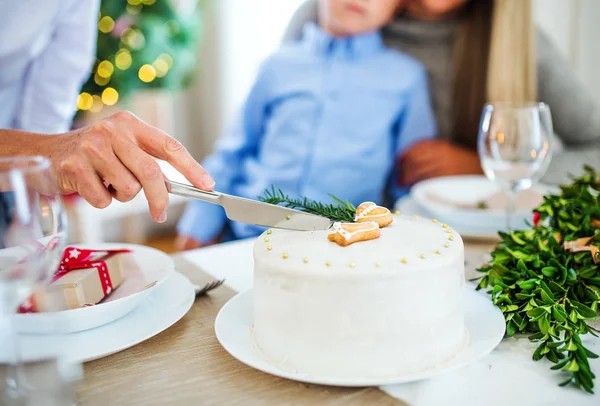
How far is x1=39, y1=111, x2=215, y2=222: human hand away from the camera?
2.49ft

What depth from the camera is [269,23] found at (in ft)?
10.1

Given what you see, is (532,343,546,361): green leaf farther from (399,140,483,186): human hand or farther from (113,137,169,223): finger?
(399,140,483,186): human hand

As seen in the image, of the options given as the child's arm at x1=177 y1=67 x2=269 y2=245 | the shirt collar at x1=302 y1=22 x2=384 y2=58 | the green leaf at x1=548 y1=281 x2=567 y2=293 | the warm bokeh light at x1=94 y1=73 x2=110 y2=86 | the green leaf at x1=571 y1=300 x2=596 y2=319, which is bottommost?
the child's arm at x1=177 y1=67 x2=269 y2=245

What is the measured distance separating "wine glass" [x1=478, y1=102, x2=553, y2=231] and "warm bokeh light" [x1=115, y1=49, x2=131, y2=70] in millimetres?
2280

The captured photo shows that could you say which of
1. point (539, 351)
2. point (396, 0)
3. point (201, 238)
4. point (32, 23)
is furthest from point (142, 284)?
point (396, 0)

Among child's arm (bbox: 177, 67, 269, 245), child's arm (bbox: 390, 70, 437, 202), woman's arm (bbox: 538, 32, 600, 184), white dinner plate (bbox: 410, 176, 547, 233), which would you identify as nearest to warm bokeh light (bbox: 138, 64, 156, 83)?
child's arm (bbox: 177, 67, 269, 245)

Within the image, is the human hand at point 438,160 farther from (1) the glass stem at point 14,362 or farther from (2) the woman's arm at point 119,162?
(1) the glass stem at point 14,362

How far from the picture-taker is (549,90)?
6.25ft

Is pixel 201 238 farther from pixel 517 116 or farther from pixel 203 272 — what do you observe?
pixel 517 116

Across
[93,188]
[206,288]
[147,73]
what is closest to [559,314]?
[206,288]

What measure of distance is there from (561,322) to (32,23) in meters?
1.27

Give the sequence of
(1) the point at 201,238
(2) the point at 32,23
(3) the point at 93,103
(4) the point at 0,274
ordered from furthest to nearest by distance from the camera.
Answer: (3) the point at 93,103 → (1) the point at 201,238 → (2) the point at 32,23 → (4) the point at 0,274

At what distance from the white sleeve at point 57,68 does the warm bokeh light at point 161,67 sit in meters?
1.54

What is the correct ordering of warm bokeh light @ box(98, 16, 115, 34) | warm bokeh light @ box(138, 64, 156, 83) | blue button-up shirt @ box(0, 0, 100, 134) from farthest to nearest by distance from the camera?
warm bokeh light @ box(138, 64, 156, 83) < warm bokeh light @ box(98, 16, 115, 34) < blue button-up shirt @ box(0, 0, 100, 134)
